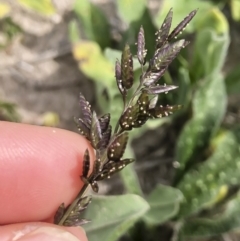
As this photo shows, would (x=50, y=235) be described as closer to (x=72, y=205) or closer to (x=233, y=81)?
(x=72, y=205)

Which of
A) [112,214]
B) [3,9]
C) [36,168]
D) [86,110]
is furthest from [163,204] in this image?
[3,9]

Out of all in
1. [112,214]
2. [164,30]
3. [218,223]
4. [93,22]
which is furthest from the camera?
[93,22]

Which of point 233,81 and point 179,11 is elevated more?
point 179,11

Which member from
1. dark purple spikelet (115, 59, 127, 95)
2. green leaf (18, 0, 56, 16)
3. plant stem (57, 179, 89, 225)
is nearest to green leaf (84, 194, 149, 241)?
plant stem (57, 179, 89, 225)

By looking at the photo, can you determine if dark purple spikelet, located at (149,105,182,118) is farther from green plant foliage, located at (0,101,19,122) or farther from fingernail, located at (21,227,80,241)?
green plant foliage, located at (0,101,19,122)

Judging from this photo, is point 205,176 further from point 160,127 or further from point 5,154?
point 5,154

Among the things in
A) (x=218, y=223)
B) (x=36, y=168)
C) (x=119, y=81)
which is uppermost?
(x=119, y=81)

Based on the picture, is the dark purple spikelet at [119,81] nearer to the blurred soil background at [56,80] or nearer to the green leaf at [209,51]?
the green leaf at [209,51]
